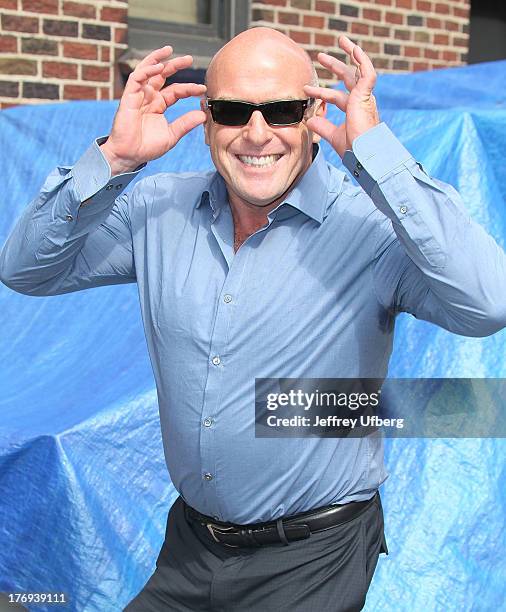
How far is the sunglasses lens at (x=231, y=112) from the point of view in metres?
1.93

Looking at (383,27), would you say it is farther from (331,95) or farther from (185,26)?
(331,95)

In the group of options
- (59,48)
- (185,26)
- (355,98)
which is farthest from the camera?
(185,26)

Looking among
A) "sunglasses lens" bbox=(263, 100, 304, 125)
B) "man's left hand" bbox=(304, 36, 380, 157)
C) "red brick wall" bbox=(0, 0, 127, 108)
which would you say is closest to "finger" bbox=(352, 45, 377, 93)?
"man's left hand" bbox=(304, 36, 380, 157)

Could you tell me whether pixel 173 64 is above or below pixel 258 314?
above

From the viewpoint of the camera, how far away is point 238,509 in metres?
1.96

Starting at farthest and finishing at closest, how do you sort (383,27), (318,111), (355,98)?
(383,27)
(318,111)
(355,98)

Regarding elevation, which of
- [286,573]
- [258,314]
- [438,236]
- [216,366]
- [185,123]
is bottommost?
[286,573]

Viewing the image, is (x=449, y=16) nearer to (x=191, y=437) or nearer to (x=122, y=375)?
(x=122, y=375)

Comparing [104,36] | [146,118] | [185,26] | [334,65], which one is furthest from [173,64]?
[185,26]

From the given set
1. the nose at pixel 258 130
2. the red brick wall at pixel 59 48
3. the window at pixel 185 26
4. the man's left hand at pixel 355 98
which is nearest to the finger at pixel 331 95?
the man's left hand at pixel 355 98

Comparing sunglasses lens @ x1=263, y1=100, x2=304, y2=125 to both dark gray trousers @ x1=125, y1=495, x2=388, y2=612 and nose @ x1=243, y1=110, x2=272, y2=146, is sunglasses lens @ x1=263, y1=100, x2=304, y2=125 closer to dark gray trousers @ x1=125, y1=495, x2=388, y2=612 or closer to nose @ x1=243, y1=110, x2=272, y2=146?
nose @ x1=243, y1=110, x2=272, y2=146

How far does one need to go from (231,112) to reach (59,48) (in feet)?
11.7

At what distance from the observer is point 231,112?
76.7 inches

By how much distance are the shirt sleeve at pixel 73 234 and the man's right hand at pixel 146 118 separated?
0.03 m
